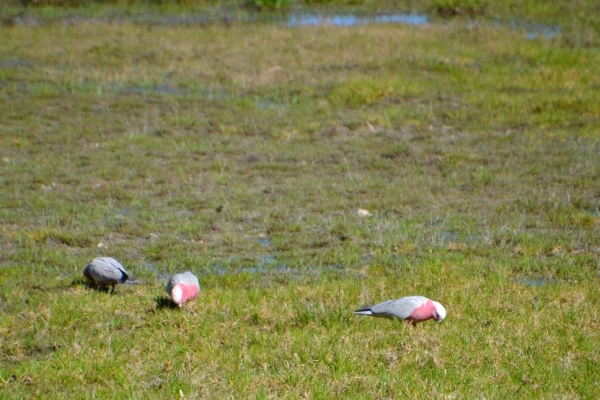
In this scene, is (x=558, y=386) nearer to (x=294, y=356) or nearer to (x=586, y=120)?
→ (x=294, y=356)

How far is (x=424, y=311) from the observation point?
15.9 feet

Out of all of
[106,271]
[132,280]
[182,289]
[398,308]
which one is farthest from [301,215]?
[398,308]

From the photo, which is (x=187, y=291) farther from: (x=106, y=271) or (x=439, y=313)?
(x=439, y=313)

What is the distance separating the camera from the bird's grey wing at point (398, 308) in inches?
189

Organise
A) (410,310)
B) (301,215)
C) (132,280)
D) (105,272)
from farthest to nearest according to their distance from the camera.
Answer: (301,215)
(132,280)
(105,272)
(410,310)

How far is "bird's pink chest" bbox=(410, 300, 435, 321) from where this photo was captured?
15.8 ft

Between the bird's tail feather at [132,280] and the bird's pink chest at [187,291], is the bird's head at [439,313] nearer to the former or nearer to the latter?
the bird's pink chest at [187,291]

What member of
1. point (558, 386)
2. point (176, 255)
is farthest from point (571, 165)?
point (558, 386)

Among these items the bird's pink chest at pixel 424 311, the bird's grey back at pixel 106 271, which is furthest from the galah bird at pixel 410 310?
the bird's grey back at pixel 106 271

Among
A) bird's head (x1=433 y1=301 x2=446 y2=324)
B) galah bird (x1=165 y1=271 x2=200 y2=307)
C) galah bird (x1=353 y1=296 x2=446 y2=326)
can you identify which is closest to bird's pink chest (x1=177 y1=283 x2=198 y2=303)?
galah bird (x1=165 y1=271 x2=200 y2=307)

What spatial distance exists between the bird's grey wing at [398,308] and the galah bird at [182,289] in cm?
113

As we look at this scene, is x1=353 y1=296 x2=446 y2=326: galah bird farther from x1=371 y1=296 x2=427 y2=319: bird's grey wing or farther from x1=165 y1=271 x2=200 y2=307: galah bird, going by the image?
x1=165 y1=271 x2=200 y2=307: galah bird

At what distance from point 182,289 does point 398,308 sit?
1.31m

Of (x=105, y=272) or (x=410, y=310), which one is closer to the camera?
(x=410, y=310)
